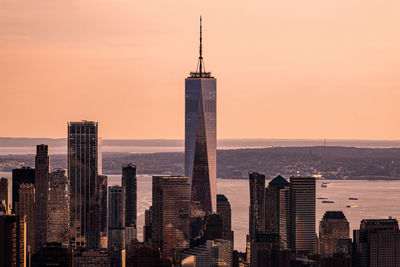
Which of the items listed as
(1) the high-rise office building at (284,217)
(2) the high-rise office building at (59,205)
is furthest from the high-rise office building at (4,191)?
(1) the high-rise office building at (284,217)

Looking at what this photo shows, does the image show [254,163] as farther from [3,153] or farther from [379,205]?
[3,153]

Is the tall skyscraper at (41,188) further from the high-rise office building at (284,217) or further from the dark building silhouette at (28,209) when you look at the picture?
the high-rise office building at (284,217)

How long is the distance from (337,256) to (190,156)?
27.7 meters

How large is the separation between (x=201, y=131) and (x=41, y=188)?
2145 centimetres

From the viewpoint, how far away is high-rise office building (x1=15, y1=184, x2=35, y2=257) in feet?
271

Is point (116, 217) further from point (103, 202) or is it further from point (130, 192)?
point (130, 192)

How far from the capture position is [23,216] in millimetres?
88500

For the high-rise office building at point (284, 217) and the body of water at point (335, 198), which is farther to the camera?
the body of water at point (335, 198)

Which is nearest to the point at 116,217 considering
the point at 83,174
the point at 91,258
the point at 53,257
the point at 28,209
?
the point at 83,174

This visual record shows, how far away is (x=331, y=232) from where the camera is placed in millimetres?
95062

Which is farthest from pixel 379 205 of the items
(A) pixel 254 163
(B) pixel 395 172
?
(A) pixel 254 163

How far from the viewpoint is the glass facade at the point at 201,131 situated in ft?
376

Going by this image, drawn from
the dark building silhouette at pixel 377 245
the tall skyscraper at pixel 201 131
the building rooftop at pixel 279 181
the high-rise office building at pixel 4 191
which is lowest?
the dark building silhouette at pixel 377 245

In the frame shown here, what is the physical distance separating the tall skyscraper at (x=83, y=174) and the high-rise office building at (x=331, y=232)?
52.8ft
